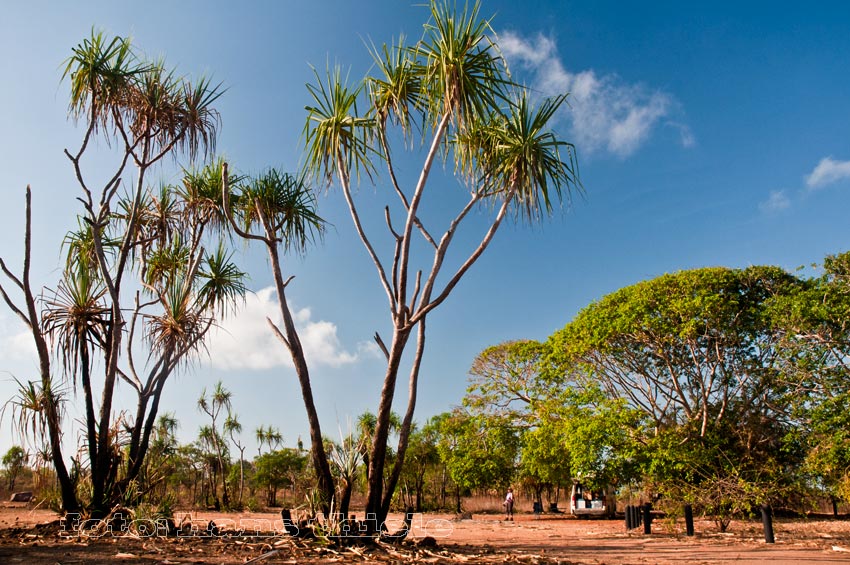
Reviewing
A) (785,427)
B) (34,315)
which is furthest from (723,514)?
(34,315)

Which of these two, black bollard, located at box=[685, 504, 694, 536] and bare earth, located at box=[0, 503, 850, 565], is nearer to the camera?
bare earth, located at box=[0, 503, 850, 565]

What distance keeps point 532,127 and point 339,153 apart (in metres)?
2.65

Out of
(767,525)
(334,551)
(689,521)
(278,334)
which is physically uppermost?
(278,334)

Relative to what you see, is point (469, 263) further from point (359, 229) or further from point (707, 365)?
point (707, 365)

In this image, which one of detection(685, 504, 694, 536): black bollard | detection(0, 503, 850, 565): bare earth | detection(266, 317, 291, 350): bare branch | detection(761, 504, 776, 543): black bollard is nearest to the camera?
detection(0, 503, 850, 565): bare earth

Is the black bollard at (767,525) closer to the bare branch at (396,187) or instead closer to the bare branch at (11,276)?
the bare branch at (396,187)

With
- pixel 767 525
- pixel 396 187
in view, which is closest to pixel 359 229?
pixel 396 187

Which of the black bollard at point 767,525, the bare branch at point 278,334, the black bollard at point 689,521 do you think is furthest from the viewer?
the black bollard at point 689,521

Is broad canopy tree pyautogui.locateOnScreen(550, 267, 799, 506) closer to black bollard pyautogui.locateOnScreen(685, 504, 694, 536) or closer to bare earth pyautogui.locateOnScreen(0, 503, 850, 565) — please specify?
black bollard pyautogui.locateOnScreen(685, 504, 694, 536)

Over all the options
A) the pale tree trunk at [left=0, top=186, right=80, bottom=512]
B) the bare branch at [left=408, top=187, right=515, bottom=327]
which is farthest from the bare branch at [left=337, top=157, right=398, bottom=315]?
the pale tree trunk at [left=0, top=186, right=80, bottom=512]

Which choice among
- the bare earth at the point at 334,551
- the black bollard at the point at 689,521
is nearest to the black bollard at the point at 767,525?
the bare earth at the point at 334,551

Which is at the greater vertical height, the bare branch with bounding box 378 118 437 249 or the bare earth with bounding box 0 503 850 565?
the bare branch with bounding box 378 118 437 249

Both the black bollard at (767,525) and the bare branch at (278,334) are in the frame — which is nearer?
the bare branch at (278,334)

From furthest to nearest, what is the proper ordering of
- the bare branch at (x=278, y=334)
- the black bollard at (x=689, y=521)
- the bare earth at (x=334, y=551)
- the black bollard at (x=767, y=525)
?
1. the black bollard at (x=689, y=521)
2. the black bollard at (x=767, y=525)
3. the bare branch at (x=278, y=334)
4. the bare earth at (x=334, y=551)
